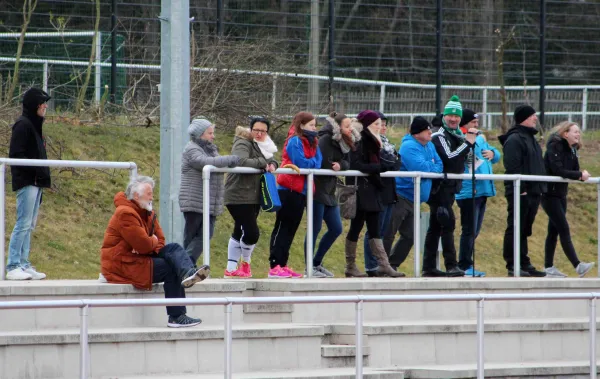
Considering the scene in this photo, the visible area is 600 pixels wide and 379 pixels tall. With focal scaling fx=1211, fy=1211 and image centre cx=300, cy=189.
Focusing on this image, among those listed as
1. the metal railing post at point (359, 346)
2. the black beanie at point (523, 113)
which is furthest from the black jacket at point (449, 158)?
Result: the metal railing post at point (359, 346)

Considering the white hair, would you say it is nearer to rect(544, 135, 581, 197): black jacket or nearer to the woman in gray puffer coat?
the woman in gray puffer coat

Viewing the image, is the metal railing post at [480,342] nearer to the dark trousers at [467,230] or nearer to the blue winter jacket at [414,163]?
the blue winter jacket at [414,163]

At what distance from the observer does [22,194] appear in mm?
11234

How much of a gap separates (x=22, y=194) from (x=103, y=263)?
1.25 m

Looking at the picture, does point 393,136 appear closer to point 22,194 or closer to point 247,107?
point 247,107

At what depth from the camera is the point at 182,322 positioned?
1020 cm

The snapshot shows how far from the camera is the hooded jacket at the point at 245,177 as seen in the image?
11930mm

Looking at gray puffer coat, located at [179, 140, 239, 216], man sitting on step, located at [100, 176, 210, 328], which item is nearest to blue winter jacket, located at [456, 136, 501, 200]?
gray puffer coat, located at [179, 140, 239, 216]

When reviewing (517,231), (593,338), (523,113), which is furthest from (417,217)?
(593,338)

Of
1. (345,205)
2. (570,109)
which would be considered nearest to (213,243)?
(345,205)

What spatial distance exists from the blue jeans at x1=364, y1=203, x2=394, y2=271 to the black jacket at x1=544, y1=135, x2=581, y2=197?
2.21 meters

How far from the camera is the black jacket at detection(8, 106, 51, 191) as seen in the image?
11.2 m

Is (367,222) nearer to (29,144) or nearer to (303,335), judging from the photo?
(303,335)

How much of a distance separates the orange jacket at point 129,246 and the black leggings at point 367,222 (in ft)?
9.58
